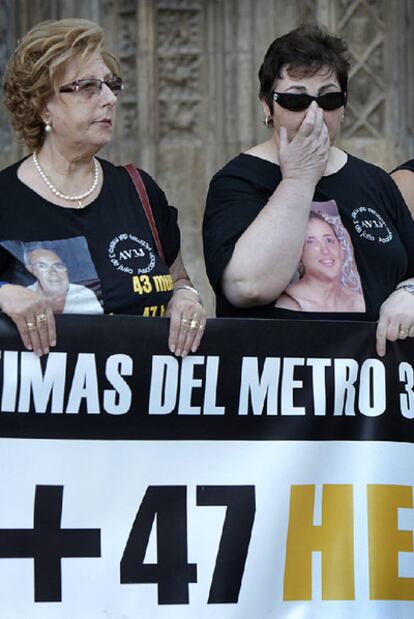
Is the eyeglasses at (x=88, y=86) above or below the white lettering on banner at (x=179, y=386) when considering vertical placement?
above

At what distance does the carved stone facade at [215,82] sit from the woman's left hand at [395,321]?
13.8 ft

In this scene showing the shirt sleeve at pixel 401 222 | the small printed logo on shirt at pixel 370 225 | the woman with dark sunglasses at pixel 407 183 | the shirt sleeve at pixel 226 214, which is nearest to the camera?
the shirt sleeve at pixel 226 214

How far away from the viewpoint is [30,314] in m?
4.32

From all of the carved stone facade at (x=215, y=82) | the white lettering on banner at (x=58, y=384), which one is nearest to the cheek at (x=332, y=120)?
the white lettering on banner at (x=58, y=384)

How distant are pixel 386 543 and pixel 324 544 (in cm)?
20

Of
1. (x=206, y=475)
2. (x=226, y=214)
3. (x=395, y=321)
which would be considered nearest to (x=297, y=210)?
(x=226, y=214)

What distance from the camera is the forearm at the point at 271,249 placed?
4.51 m

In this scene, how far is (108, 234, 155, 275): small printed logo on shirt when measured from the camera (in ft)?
14.9

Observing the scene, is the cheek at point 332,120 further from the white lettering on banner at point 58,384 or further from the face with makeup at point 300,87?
the white lettering on banner at point 58,384

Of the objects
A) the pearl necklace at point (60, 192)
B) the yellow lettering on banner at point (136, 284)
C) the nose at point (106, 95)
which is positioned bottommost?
the yellow lettering on banner at point (136, 284)

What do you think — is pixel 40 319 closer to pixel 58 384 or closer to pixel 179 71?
pixel 58 384

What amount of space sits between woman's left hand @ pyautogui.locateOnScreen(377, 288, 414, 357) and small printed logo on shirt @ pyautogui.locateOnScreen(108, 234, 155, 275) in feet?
2.41

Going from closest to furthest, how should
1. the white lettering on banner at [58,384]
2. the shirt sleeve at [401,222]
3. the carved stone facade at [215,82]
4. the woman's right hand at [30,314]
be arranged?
1. the woman's right hand at [30,314]
2. the white lettering on banner at [58,384]
3. the shirt sleeve at [401,222]
4. the carved stone facade at [215,82]

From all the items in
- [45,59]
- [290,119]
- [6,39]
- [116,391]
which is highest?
[6,39]
